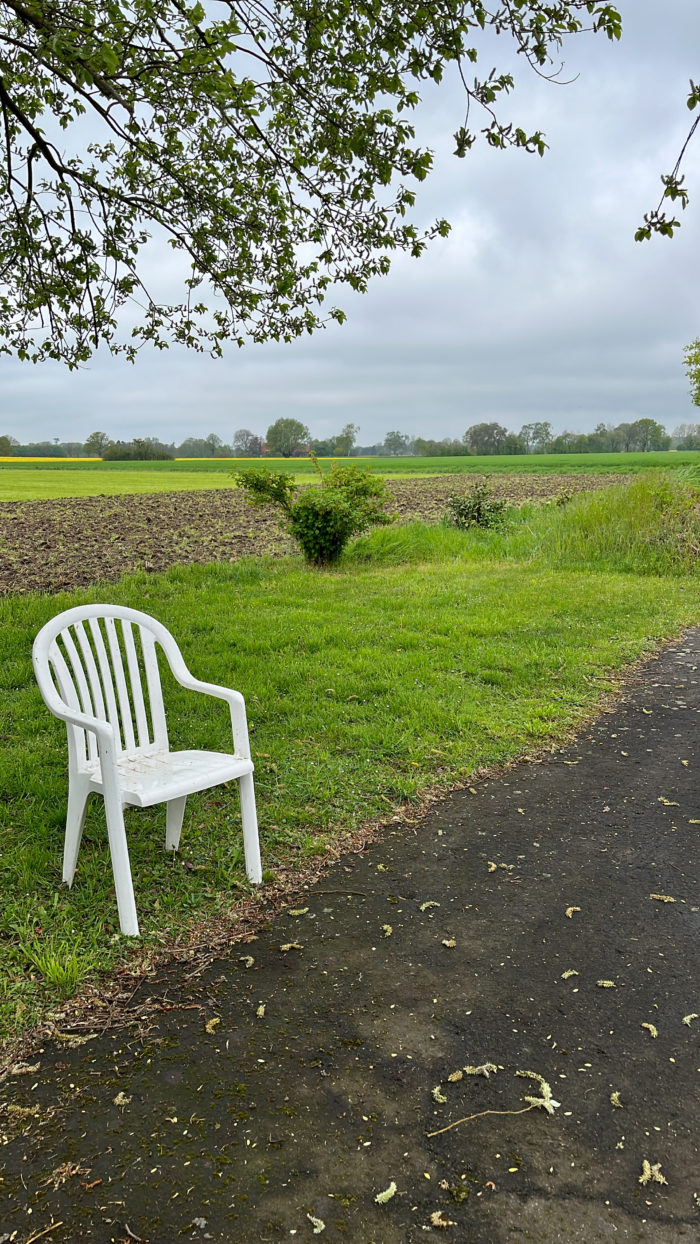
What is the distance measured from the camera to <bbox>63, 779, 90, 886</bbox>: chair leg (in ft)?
11.9

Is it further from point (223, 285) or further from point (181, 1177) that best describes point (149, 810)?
point (223, 285)

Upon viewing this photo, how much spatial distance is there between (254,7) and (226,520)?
14.8 metres

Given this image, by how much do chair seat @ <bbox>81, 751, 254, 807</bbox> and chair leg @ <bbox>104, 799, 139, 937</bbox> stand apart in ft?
0.40

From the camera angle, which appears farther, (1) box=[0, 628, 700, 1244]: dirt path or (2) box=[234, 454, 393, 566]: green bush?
(2) box=[234, 454, 393, 566]: green bush

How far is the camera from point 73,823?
3.70m

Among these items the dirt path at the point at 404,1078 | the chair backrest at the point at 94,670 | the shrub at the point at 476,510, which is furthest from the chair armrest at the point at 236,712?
the shrub at the point at 476,510

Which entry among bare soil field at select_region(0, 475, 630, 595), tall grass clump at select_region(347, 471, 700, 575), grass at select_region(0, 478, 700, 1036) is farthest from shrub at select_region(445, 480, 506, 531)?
grass at select_region(0, 478, 700, 1036)

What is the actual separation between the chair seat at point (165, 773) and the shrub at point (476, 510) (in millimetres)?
13115

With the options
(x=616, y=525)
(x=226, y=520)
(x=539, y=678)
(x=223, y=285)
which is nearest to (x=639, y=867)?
(x=539, y=678)

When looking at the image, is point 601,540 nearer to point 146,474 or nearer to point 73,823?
point 73,823

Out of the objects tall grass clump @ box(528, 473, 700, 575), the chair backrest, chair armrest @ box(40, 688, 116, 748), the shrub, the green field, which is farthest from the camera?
the green field

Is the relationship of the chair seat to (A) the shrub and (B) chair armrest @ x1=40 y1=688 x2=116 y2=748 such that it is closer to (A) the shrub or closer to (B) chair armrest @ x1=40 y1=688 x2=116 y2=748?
(B) chair armrest @ x1=40 y1=688 x2=116 y2=748

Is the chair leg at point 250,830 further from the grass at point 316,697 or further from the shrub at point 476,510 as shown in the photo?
the shrub at point 476,510

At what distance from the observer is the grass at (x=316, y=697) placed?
370 cm
